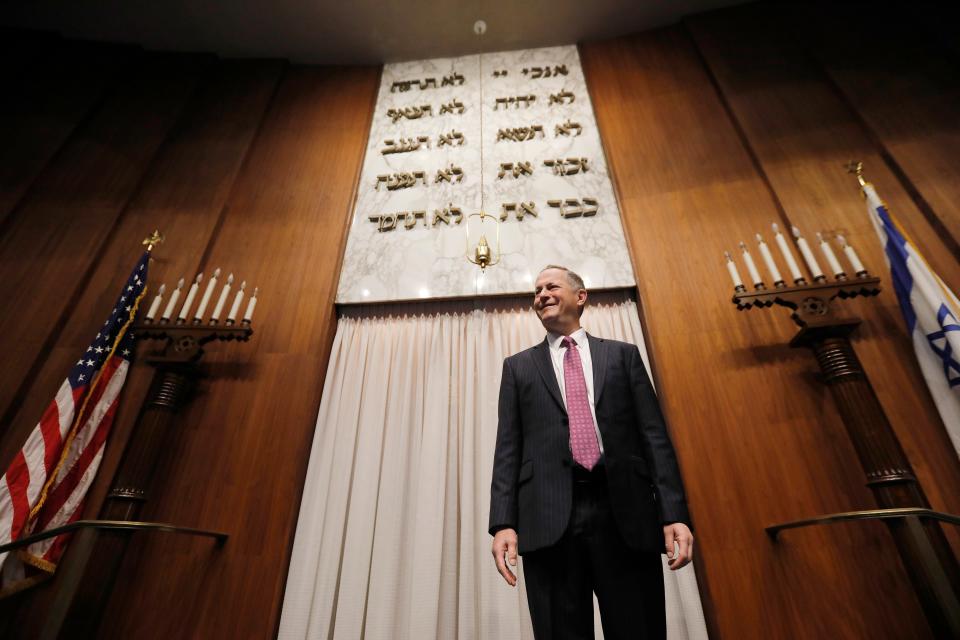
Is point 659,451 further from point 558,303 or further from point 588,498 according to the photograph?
point 558,303

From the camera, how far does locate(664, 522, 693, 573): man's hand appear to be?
113cm

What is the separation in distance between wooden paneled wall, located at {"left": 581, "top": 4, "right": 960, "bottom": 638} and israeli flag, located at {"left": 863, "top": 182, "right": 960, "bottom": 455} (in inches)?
3.9

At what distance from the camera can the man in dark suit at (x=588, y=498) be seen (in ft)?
3.77

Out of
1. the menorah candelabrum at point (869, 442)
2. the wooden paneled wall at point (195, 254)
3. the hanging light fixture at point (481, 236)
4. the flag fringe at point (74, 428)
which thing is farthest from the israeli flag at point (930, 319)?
the flag fringe at point (74, 428)

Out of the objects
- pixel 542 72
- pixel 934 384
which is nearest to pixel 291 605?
pixel 934 384

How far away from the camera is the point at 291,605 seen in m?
2.24

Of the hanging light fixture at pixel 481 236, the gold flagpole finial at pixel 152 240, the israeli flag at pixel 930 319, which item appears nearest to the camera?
the israeli flag at pixel 930 319

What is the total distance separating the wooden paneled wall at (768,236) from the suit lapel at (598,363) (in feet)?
3.98

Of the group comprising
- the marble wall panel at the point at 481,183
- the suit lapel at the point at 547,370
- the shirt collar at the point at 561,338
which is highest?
the marble wall panel at the point at 481,183

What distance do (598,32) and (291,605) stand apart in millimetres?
5465

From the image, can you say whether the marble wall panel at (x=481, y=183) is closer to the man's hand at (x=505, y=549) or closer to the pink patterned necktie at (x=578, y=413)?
the pink patterned necktie at (x=578, y=413)

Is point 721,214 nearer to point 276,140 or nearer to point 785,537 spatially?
point 785,537

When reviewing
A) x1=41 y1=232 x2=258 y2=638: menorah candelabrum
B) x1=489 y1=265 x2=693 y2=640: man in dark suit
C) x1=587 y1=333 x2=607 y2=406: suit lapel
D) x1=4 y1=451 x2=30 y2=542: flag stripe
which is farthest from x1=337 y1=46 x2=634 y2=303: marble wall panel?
x1=4 y1=451 x2=30 y2=542: flag stripe

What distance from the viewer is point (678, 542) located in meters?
1.17
